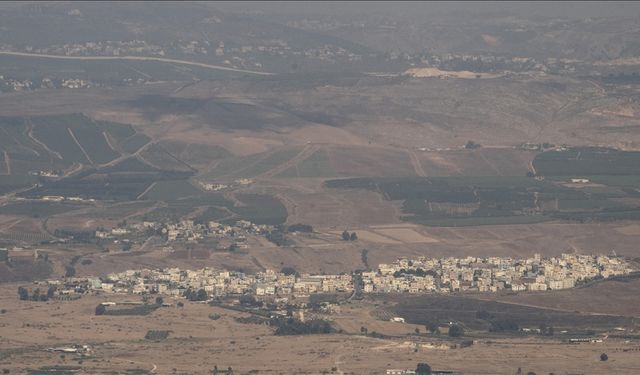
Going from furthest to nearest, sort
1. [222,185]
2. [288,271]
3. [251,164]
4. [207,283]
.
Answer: [251,164], [222,185], [288,271], [207,283]

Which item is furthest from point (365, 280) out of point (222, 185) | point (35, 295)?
point (222, 185)

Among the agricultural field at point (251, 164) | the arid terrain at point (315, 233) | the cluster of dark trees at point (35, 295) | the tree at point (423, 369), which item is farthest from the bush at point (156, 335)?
the agricultural field at point (251, 164)

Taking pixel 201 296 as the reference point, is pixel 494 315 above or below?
below

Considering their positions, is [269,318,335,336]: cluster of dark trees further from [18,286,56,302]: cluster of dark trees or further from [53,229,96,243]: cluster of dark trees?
[53,229,96,243]: cluster of dark trees

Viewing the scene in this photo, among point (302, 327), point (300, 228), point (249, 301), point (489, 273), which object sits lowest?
point (302, 327)

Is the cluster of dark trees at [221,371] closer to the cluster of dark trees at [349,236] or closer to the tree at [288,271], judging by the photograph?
the tree at [288,271]

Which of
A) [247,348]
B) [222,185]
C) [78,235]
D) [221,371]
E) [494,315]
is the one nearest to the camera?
[221,371]

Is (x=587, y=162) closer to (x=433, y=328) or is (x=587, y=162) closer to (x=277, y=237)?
(x=277, y=237)
